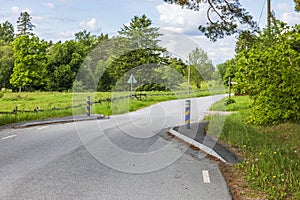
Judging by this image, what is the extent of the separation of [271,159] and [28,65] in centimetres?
6844

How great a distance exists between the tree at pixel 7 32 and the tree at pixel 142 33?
7080 cm

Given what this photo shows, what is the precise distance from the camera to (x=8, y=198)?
223 inches

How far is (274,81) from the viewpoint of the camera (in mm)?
14656

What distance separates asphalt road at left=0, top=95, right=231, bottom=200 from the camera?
6062 millimetres

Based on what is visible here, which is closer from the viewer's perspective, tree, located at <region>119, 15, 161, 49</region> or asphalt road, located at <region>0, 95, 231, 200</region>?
asphalt road, located at <region>0, 95, 231, 200</region>

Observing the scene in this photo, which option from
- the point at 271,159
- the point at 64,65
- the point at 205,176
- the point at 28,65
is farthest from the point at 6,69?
the point at 205,176

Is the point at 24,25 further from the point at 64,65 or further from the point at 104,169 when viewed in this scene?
the point at 104,169

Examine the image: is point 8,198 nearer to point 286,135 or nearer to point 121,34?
point 286,135

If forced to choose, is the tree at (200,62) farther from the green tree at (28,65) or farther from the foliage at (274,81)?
the green tree at (28,65)

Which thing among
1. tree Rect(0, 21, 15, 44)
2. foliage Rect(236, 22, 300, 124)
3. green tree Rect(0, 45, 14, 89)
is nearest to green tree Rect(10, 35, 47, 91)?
green tree Rect(0, 45, 14, 89)

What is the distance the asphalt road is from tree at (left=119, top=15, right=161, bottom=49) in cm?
829

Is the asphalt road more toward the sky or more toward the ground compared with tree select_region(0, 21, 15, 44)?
more toward the ground

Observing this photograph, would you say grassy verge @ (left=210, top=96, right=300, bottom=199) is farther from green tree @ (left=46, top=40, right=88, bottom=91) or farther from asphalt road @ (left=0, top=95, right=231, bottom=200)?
green tree @ (left=46, top=40, right=88, bottom=91)

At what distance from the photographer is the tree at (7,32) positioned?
102m
